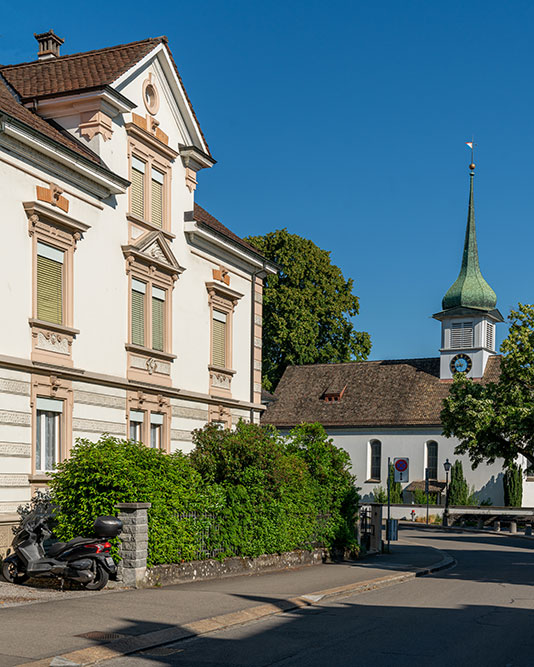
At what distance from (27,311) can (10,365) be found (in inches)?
49.6

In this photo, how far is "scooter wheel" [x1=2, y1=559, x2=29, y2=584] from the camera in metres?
15.5

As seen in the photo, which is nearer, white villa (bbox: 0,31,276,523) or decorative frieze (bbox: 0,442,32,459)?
decorative frieze (bbox: 0,442,32,459)

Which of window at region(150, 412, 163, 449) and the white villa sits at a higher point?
the white villa

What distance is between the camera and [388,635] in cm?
1155

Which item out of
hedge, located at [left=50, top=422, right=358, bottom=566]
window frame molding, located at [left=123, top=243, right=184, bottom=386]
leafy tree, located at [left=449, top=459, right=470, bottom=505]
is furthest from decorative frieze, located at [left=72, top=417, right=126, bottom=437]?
leafy tree, located at [left=449, top=459, right=470, bottom=505]

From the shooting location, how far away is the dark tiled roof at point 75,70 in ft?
71.6

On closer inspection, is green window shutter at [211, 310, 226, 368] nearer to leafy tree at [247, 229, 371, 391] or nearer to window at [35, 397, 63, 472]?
window at [35, 397, 63, 472]

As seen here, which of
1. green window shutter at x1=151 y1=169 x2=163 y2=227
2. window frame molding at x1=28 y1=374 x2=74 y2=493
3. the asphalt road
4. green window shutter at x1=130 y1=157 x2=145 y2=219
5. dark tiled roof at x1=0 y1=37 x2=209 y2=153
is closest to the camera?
the asphalt road

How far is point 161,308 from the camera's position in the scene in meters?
23.9

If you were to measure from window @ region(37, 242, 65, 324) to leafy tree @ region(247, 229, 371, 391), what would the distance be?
42.3 meters

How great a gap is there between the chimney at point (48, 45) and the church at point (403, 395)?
43.1m

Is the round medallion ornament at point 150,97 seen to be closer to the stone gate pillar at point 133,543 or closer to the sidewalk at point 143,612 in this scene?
the stone gate pillar at point 133,543

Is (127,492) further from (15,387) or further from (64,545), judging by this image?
(15,387)

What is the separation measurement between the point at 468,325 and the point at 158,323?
4673 cm
